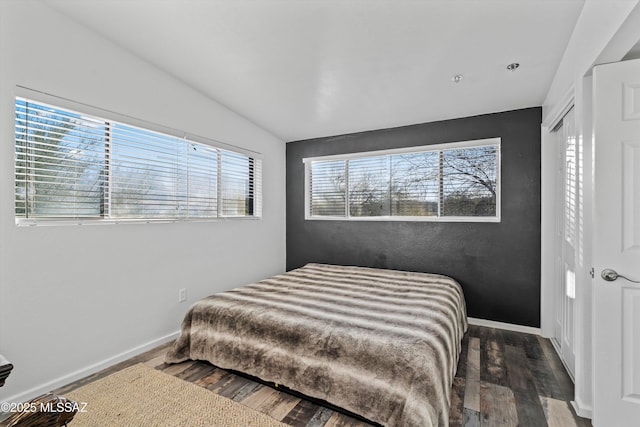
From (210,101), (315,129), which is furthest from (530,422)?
(210,101)

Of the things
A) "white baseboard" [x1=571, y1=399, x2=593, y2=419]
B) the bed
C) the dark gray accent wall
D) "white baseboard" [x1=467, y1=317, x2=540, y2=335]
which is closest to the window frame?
the bed

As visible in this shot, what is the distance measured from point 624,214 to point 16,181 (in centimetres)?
364

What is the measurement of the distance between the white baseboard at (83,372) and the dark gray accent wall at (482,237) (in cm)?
236

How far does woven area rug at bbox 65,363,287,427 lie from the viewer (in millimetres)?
1728

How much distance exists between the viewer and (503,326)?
3.12 meters

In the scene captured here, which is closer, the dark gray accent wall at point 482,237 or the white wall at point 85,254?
the white wall at point 85,254

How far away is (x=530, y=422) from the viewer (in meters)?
1.73

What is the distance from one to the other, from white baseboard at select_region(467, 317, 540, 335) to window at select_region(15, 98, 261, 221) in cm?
307

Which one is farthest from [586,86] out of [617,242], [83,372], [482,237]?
[83,372]

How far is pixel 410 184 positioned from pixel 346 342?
7.84ft

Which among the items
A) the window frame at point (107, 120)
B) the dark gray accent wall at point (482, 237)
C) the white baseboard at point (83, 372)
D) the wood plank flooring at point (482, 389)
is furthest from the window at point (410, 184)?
the white baseboard at point (83, 372)

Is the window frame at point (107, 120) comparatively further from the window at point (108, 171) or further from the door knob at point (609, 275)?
the door knob at point (609, 275)

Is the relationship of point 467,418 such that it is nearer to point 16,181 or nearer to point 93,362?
point 93,362

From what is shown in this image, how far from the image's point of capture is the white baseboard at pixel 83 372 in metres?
1.93
